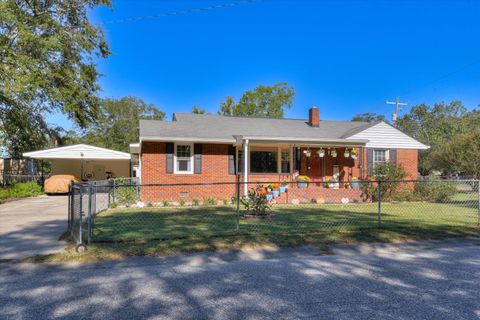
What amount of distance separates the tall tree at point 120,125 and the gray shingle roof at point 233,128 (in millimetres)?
24514

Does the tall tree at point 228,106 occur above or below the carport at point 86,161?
above

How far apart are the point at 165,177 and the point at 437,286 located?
1194 centimetres

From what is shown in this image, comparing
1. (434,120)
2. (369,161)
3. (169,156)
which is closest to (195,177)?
(169,156)

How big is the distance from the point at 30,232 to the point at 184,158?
791cm

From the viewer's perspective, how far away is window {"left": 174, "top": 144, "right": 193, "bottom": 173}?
49.8ft

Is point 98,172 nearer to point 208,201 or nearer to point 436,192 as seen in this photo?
point 208,201

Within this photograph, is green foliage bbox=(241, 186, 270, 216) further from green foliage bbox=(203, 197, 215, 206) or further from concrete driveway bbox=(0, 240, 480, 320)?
green foliage bbox=(203, 197, 215, 206)

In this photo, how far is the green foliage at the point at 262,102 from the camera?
139 ft

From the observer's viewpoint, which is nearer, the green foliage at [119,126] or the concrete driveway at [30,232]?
the concrete driveway at [30,232]

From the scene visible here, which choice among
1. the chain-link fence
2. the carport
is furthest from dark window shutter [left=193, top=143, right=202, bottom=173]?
the carport

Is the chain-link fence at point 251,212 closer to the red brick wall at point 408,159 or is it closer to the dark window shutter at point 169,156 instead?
the dark window shutter at point 169,156

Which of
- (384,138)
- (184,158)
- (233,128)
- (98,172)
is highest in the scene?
(233,128)

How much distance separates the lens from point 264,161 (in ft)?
55.6

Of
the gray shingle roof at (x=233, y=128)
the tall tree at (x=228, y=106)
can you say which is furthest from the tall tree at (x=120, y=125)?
the gray shingle roof at (x=233, y=128)
